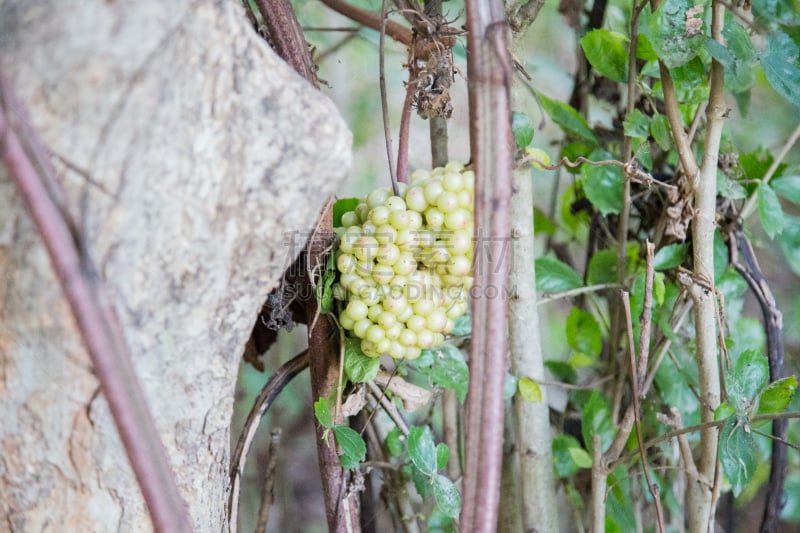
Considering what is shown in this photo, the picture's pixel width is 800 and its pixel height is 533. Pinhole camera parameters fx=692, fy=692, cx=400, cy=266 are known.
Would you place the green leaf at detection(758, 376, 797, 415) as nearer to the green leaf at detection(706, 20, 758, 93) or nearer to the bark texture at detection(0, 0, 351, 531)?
the green leaf at detection(706, 20, 758, 93)

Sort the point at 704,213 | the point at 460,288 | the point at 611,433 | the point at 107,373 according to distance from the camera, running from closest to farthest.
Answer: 1. the point at 107,373
2. the point at 460,288
3. the point at 704,213
4. the point at 611,433

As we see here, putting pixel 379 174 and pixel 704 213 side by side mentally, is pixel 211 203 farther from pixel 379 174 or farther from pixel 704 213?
pixel 379 174

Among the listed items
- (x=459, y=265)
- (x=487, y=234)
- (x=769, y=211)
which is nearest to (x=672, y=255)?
(x=769, y=211)

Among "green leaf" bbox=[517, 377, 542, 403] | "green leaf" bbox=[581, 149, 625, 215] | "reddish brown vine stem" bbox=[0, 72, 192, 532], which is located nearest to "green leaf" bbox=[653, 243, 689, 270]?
"green leaf" bbox=[581, 149, 625, 215]

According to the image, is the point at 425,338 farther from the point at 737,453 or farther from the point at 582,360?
the point at 582,360

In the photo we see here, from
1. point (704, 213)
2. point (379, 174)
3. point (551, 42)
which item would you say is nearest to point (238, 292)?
point (704, 213)
